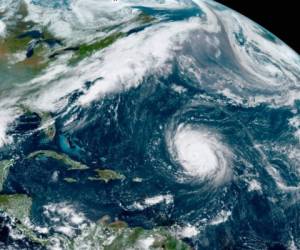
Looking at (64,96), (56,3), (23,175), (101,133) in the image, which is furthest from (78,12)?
(23,175)

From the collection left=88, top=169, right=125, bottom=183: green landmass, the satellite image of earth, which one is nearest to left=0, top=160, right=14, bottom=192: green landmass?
the satellite image of earth

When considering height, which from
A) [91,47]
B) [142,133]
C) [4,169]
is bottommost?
[4,169]

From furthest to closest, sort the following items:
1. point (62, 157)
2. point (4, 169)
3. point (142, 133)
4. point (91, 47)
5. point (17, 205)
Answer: point (91, 47), point (142, 133), point (62, 157), point (4, 169), point (17, 205)

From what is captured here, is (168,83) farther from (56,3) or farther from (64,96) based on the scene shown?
(56,3)

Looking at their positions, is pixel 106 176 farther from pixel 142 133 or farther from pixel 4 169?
pixel 4 169

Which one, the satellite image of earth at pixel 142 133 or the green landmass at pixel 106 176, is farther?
the green landmass at pixel 106 176

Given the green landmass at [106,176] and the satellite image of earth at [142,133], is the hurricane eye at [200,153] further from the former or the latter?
the green landmass at [106,176]

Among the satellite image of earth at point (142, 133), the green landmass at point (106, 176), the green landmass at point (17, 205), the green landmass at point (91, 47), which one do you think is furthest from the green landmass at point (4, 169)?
the green landmass at point (91, 47)

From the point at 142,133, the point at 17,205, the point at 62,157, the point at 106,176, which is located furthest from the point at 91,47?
the point at 17,205

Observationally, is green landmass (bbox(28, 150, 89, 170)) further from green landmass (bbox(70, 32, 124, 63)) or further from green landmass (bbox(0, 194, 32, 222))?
green landmass (bbox(70, 32, 124, 63))
